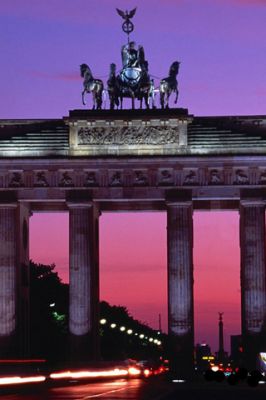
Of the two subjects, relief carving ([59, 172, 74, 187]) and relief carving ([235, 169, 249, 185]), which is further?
relief carving ([59, 172, 74, 187])

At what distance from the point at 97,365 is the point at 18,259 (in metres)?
12.8

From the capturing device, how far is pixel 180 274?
9531cm

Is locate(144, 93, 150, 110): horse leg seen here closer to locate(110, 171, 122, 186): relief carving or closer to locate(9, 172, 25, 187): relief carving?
locate(110, 171, 122, 186): relief carving

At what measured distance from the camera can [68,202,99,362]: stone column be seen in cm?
9438

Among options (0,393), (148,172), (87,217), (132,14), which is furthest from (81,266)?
(0,393)

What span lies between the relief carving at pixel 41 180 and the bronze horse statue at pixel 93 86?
8.19 meters

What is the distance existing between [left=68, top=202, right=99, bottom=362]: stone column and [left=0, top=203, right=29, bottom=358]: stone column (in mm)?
5035

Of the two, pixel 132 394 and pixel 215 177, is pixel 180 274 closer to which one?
pixel 215 177

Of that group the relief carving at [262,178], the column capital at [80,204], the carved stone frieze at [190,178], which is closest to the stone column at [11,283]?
the column capital at [80,204]

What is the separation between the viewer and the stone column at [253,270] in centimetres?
9400

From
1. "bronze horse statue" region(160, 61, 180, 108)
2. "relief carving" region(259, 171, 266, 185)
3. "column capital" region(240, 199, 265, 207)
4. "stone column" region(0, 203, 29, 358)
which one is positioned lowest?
"stone column" region(0, 203, 29, 358)

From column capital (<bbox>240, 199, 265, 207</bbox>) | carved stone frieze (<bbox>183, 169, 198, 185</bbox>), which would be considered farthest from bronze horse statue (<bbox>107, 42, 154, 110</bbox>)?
column capital (<bbox>240, 199, 265, 207</bbox>)

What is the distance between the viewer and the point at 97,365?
92188 millimetres

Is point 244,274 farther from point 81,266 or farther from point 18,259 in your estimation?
point 18,259
